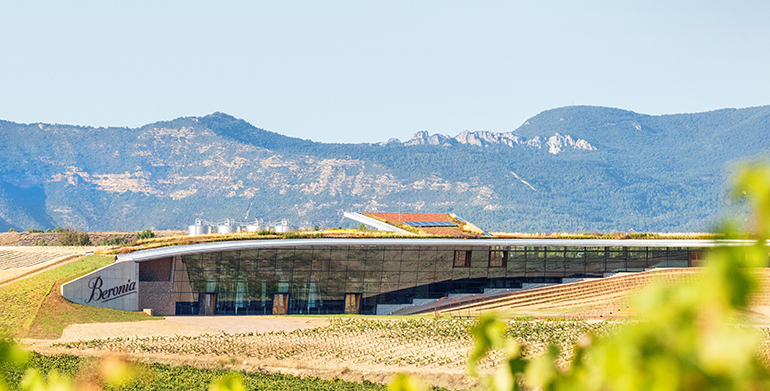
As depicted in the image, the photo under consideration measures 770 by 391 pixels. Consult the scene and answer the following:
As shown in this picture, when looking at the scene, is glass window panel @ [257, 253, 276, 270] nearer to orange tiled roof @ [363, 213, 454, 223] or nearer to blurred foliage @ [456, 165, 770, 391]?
orange tiled roof @ [363, 213, 454, 223]

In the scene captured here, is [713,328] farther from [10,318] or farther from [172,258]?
[172,258]

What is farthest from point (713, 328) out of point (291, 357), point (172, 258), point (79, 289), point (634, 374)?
point (172, 258)

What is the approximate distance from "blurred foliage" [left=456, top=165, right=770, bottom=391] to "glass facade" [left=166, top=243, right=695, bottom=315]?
37.4 meters

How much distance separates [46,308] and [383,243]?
55.2 feet

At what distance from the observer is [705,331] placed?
3.47 ft

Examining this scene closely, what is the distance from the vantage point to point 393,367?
25.6 metres

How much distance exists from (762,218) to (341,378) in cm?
2472

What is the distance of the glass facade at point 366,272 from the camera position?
38.4 meters

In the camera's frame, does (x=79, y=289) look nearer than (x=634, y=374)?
No

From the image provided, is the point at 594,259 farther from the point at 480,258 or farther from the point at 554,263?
the point at 480,258

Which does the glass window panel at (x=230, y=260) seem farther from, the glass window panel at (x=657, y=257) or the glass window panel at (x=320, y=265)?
the glass window panel at (x=657, y=257)

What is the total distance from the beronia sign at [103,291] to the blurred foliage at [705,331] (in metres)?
36.0

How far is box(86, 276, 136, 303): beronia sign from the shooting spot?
33906 millimetres

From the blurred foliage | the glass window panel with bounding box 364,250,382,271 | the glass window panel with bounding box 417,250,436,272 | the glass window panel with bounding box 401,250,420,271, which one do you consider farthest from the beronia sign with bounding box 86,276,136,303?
the blurred foliage
